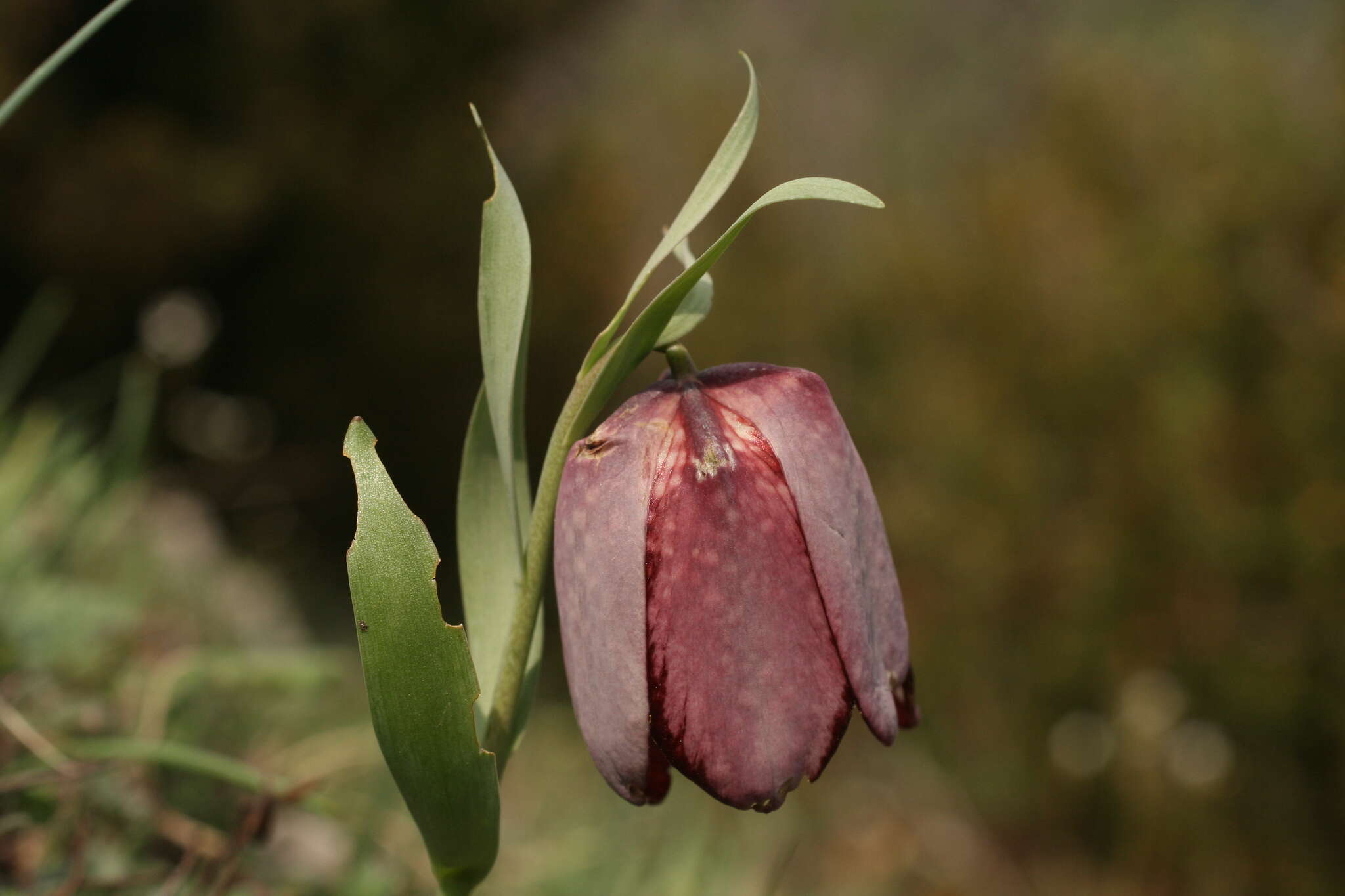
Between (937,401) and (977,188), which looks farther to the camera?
(977,188)

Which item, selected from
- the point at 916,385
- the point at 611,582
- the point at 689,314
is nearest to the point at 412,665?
the point at 611,582

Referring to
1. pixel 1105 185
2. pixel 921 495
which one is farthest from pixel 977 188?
pixel 921 495

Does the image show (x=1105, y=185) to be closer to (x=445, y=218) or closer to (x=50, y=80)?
(x=445, y=218)

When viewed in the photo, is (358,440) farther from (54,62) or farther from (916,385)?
(916,385)

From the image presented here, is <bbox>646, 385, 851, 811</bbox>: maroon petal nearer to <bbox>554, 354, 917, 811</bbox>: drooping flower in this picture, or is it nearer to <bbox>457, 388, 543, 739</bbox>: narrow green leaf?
<bbox>554, 354, 917, 811</bbox>: drooping flower

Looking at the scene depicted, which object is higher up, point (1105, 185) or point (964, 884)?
point (1105, 185)

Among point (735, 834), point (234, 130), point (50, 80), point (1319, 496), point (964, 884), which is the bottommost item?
point (964, 884)

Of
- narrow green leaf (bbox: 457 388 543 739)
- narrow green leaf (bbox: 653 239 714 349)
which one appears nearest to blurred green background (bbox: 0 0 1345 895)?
narrow green leaf (bbox: 457 388 543 739)
